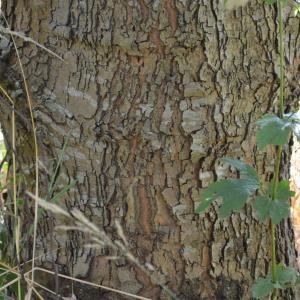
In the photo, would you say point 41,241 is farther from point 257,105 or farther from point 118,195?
point 257,105

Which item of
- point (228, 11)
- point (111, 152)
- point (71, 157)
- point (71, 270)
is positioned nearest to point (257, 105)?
A: point (228, 11)

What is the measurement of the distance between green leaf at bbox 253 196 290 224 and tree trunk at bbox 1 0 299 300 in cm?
24

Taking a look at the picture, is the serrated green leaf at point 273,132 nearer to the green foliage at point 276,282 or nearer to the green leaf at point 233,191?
the green leaf at point 233,191

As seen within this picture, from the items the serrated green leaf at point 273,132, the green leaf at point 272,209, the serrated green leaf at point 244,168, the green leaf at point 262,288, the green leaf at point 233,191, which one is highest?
the serrated green leaf at point 273,132

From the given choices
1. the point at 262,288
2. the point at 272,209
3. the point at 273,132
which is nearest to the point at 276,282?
the point at 262,288

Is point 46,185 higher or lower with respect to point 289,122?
lower


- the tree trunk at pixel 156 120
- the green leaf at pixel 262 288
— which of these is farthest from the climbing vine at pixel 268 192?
the tree trunk at pixel 156 120

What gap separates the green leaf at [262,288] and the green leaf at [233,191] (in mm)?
206

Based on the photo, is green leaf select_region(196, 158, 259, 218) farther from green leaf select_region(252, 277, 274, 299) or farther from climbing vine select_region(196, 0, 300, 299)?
green leaf select_region(252, 277, 274, 299)

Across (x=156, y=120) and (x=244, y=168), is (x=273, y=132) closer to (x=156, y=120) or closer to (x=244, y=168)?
(x=244, y=168)

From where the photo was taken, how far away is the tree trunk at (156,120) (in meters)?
1.62

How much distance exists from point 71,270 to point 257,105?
2.19 feet

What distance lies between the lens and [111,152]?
1.69 m

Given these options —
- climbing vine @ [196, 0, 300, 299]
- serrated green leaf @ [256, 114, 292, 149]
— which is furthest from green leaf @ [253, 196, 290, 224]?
serrated green leaf @ [256, 114, 292, 149]
